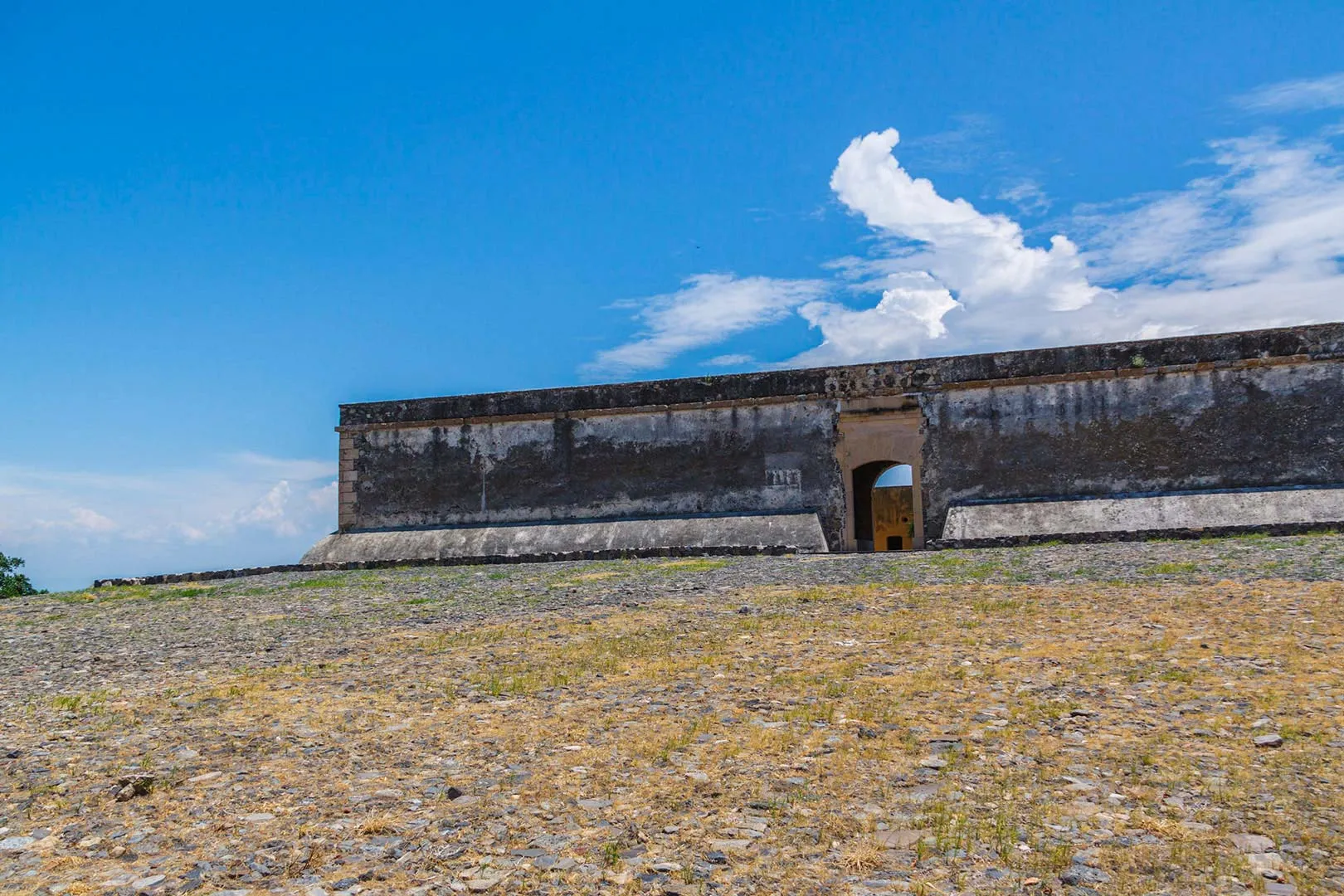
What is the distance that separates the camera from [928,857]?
409 centimetres

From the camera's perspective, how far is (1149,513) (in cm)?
1789

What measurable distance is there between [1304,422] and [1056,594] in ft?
36.8

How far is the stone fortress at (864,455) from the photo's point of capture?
1812 centimetres

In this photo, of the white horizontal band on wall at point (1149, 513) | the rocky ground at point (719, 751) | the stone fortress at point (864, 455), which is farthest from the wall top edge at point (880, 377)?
the rocky ground at point (719, 751)

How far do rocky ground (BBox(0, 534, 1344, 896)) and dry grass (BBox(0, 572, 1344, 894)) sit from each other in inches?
0.9

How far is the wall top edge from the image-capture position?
60.2 ft

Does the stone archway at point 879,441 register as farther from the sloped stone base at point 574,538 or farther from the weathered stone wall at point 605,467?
the sloped stone base at point 574,538

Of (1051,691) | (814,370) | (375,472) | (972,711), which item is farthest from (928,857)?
(375,472)

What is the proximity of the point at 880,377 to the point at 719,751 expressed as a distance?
15.7 meters

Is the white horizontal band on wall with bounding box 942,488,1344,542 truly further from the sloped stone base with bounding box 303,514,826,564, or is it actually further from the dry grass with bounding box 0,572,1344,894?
the dry grass with bounding box 0,572,1344,894

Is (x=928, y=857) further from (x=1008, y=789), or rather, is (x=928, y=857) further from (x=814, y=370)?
(x=814, y=370)

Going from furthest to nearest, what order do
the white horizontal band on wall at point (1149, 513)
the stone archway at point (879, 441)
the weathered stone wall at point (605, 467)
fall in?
the weathered stone wall at point (605, 467) → the stone archway at point (879, 441) → the white horizontal band on wall at point (1149, 513)

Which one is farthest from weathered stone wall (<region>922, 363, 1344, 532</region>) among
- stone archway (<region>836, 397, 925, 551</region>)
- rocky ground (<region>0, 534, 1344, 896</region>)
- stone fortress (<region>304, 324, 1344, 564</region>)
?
rocky ground (<region>0, 534, 1344, 896</region>)

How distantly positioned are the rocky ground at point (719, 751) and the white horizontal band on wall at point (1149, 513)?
6988mm
